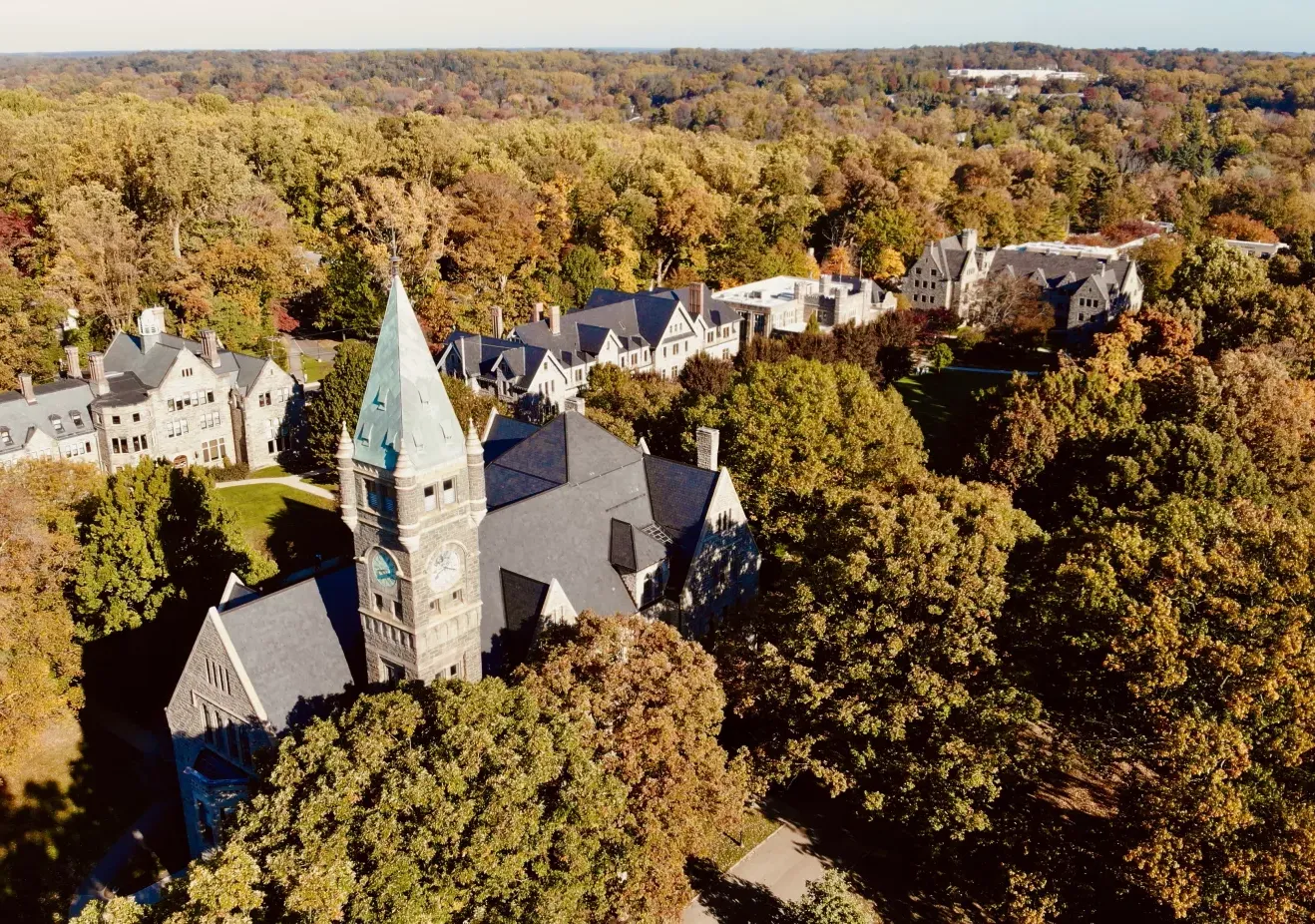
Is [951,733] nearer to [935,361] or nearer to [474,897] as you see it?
[474,897]

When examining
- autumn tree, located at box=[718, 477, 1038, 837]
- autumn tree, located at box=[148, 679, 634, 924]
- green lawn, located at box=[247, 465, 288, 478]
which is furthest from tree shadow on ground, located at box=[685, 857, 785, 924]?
green lawn, located at box=[247, 465, 288, 478]

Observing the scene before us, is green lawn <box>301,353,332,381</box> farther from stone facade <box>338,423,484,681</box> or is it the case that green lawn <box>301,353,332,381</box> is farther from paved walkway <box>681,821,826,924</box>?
paved walkway <box>681,821,826,924</box>

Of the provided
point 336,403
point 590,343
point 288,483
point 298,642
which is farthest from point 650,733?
point 590,343

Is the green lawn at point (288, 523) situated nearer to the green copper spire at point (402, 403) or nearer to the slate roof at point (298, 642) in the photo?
the slate roof at point (298, 642)

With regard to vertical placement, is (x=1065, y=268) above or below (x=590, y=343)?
above

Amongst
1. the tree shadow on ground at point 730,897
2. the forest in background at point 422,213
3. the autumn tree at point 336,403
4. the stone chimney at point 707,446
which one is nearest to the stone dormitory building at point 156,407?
the autumn tree at point 336,403

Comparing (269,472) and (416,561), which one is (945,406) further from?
(416,561)

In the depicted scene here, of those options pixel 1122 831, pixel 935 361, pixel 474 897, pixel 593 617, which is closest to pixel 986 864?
pixel 1122 831
